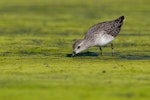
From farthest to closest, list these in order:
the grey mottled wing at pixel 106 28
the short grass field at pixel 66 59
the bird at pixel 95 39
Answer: the grey mottled wing at pixel 106 28
the bird at pixel 95 39
the short grass field at pixel 66 59

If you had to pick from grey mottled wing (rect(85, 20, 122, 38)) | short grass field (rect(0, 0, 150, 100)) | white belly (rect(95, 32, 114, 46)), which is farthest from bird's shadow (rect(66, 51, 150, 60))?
grey mottled wing (rect(85, 20, 122, 38))

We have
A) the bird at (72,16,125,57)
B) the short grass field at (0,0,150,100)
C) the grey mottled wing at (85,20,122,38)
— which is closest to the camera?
the short grass field at (0,0,150,100)

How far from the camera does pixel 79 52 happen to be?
19.0 m

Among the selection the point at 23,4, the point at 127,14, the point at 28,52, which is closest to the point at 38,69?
the point at 28,52

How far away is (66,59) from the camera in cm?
1834

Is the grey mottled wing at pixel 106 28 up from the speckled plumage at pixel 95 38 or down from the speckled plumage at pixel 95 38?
up

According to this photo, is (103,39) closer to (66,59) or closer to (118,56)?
(118,56)

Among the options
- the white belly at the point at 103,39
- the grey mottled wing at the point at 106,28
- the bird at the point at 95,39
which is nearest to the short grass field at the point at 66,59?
the bird at the point at 95,39

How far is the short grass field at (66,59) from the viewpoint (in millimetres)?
13488

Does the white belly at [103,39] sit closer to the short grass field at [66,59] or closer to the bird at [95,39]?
the bird at [95,39]

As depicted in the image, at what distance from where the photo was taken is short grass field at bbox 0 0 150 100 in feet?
44.3

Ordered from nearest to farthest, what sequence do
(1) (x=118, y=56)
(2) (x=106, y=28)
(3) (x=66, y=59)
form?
(3) (x=66, y=59)
(2) (x=106, y=28)
(1) (x=118, y=56)

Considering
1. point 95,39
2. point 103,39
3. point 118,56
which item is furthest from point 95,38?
point 118,56

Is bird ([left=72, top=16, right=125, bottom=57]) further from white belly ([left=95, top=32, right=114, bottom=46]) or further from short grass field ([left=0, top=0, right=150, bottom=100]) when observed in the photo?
short grass field ([left=0, top=0, right=150, bottom=100])
